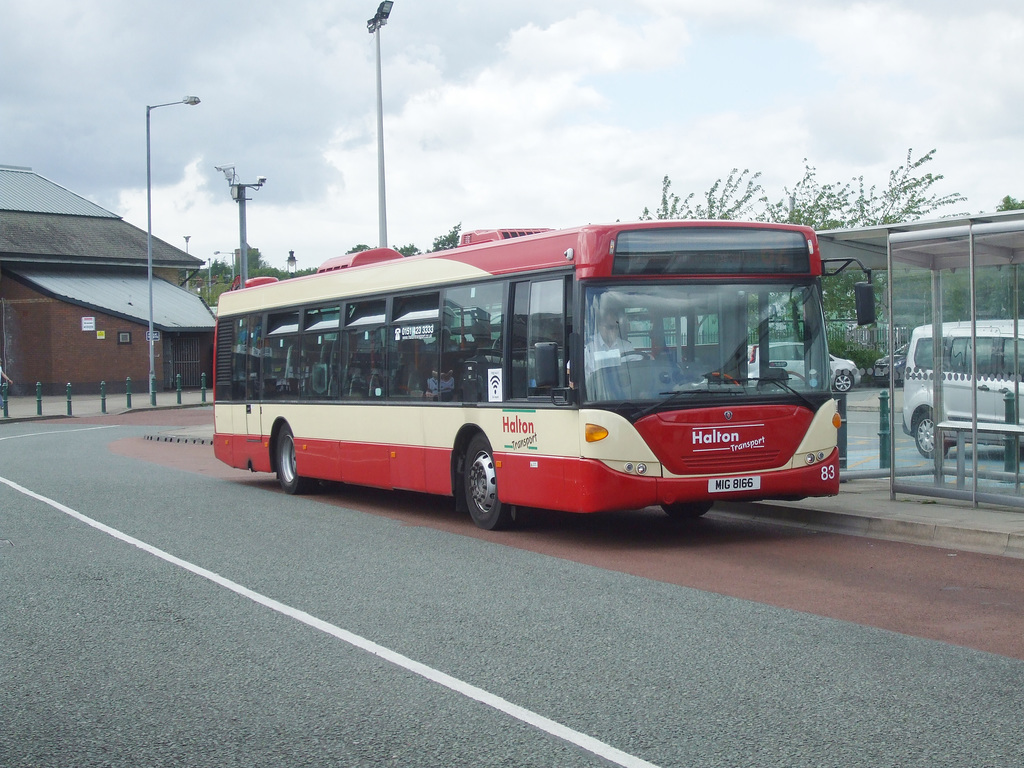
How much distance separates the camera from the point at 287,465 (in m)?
16.9

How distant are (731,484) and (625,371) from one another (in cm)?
136

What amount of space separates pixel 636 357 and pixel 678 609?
3.09 meters

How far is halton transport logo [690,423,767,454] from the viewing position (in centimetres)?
1058

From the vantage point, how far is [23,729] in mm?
5480

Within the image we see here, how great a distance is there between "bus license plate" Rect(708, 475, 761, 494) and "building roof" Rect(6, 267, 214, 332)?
46.7 metres

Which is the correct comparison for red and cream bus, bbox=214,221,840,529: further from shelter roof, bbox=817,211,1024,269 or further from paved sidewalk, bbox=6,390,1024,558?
shelter roof, bbox=817,211,1024,269

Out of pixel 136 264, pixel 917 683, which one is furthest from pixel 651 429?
pixel 136 264

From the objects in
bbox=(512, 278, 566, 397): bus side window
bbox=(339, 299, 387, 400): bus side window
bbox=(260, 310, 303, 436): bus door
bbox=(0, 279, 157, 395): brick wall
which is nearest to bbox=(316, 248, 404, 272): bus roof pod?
bbox=(339, 299, 387, 400): bus side window

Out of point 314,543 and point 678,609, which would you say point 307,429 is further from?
point 678,609

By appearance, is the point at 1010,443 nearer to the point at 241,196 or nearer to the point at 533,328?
the point at 533,328

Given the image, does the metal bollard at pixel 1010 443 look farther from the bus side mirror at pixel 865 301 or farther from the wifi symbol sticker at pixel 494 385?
the wifi symbol sticker at pixel 494 385

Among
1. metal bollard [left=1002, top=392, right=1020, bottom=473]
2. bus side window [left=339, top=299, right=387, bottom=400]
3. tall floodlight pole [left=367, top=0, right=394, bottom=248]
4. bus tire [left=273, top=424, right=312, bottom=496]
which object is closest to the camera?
metal bollard [left=1002, top=392, right=1020, bottom=473]

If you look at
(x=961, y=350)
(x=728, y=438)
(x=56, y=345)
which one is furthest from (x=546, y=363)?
(x=56, y=345)

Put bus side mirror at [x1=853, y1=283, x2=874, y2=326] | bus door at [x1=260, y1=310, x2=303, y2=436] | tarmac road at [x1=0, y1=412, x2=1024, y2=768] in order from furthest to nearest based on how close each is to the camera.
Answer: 1. bus door at [x1=260, y1=310, x2=303, y2=436]
2. bus side mirror at [x1=853, y1=283, x2=874, y2=326]
3. tarmac road at [x1=0, y1=412, x2=1024, y2=768]
